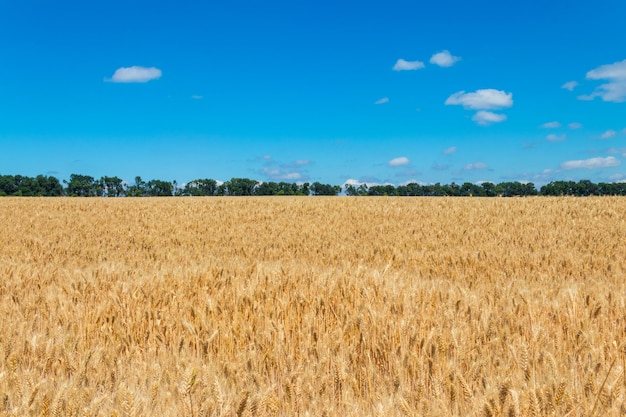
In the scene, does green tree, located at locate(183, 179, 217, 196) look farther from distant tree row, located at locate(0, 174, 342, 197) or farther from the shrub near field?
the shrub near field

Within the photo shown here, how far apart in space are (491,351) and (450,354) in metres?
0.25

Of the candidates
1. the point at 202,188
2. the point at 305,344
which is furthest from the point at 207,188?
the point at 305,344

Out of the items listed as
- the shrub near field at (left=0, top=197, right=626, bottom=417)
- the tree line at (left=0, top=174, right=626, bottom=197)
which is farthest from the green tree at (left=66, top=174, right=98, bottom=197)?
the shrub near field at (left=0, top=197, right=626, bottom=417)

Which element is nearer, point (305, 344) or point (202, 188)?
point (305, 344)

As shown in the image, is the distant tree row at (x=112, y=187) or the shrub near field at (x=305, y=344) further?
the distant tree row at (x=112, y=187)

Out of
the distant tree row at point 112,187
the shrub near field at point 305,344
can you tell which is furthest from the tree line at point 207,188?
the shrub near field at point 305,344

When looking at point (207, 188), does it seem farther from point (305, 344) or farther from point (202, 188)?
point (305, 344)

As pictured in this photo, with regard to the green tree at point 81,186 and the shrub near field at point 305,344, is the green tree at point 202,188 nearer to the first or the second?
the green tree at point 81,186

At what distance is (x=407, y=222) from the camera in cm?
1292

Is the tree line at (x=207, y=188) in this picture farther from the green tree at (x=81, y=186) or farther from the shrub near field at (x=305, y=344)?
the shrub near field at (x=305, y=344)

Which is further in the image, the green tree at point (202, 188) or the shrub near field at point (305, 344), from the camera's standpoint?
the green tree at point (202, 188)

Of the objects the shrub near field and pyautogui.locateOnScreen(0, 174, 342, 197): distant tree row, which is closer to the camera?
the shrub near field

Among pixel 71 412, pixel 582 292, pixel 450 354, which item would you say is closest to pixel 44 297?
pixel 71 412

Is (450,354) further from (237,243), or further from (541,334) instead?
(237,243)
